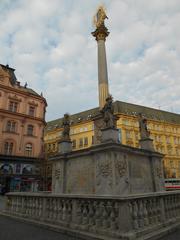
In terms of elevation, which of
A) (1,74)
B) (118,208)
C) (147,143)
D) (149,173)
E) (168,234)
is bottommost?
(168,234)

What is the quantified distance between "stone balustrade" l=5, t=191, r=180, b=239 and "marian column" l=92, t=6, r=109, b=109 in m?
7.85

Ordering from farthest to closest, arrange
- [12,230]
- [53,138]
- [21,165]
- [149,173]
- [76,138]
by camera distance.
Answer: [53,138] < [76,138] < [21,165] < [149,173] < [12,230]

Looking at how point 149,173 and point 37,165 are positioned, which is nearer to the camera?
point 149,173

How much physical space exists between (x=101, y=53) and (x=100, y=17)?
3.88 m

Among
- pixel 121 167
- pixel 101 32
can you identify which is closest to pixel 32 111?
pixel 101 32

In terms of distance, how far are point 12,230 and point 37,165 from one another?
95.8 ft

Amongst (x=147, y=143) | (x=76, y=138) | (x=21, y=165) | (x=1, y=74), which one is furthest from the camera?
(x=76, y=138)

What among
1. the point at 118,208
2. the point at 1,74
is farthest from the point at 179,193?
the point at 1,74

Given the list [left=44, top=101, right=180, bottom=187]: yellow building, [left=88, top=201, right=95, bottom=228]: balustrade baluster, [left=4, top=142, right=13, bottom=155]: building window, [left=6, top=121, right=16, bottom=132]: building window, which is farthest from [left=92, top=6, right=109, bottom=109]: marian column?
[left=44, top=101, right=180, bottom=187]: yellow building

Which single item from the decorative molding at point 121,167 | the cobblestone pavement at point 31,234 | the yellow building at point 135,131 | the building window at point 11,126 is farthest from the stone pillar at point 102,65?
the yellow building at point 135,131

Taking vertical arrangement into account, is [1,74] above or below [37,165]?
above

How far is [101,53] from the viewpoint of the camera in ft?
49.8

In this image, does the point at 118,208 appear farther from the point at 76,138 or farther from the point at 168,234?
the point at 76,138

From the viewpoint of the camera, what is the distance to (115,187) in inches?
312
